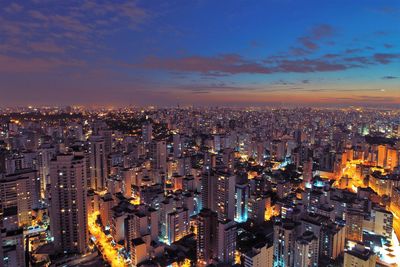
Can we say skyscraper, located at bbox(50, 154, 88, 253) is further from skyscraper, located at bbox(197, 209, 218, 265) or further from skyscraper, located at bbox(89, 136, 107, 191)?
skyscraper, located at bbox(89, 136, 107, 191)

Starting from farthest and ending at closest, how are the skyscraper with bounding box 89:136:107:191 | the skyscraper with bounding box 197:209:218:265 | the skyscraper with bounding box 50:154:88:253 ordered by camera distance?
1. the skyscraper with bounding box 89:136:107:191
2. the skyscraper with bounding box 50:154:88:253
3. the skyscraper with bounding box 197:209:218:265

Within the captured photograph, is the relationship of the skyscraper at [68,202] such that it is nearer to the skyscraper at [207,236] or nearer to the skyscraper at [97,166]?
the skyscraper at [207,236]

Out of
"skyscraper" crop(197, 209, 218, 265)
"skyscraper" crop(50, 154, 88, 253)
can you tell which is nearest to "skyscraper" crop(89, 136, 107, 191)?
"skyscraper" crop(50, 154, 88, 253)

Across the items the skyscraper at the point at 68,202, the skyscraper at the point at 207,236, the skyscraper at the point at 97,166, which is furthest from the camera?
the skyscraper at the point at 97,166

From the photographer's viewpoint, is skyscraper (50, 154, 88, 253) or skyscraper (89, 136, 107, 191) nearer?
skyscraper (50, 154, 88, 253)

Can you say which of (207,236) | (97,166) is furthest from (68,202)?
(97,166)

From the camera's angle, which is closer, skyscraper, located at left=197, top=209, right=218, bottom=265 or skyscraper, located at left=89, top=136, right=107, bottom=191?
skyscraper, located at left=197, top=209, right=218, bottom=265

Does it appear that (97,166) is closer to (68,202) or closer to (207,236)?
(68,202)

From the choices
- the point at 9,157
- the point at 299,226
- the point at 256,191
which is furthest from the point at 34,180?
the point at 299,226

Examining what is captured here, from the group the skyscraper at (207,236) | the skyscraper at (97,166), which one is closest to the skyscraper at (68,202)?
the skyscraper at (207,236)

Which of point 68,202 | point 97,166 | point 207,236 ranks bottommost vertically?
point 207,236

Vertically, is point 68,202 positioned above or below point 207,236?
above

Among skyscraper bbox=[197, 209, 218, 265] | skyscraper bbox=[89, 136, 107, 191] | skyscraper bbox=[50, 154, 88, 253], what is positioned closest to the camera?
skyscraper bbox=[197, 209, 218, 265]
